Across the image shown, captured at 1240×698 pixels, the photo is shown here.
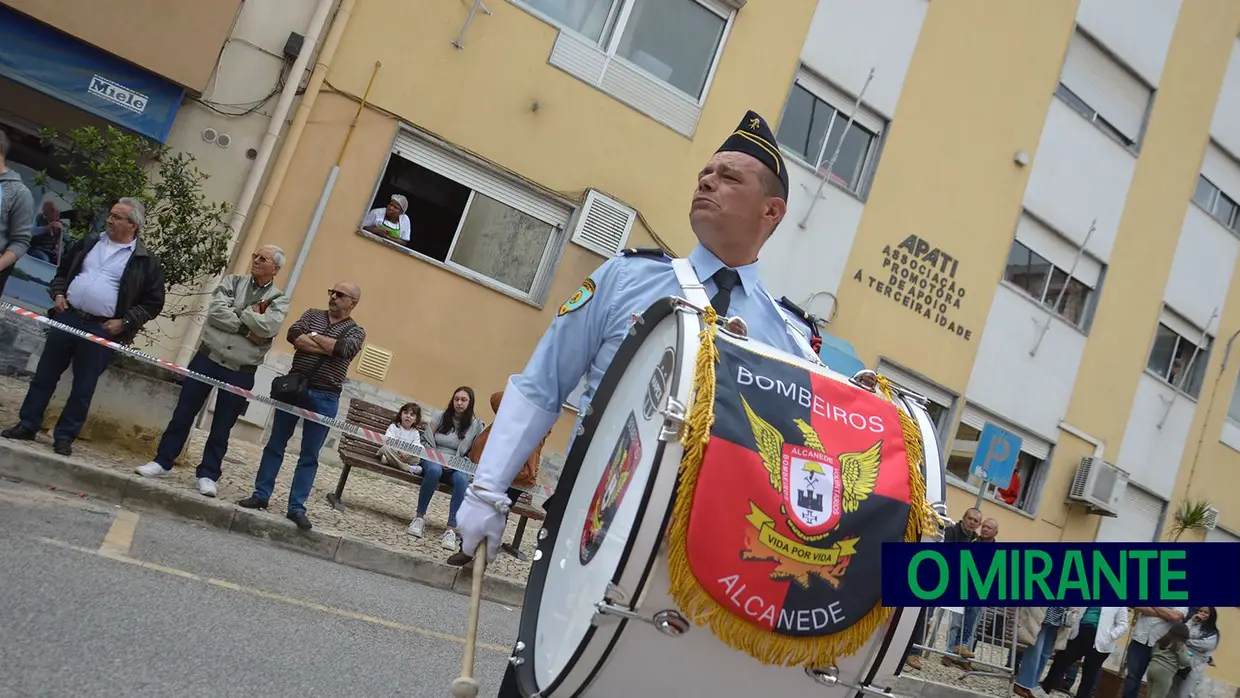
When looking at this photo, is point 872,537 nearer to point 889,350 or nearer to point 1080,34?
point 889,350

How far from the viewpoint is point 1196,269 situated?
67.0 ft

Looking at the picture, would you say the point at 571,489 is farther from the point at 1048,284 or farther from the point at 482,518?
the point at 1048,284

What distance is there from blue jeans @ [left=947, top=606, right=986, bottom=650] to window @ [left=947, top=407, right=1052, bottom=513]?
440 centimetres

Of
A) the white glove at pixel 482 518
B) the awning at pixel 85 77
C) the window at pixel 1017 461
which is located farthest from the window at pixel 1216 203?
the white glove at pixel 482 518

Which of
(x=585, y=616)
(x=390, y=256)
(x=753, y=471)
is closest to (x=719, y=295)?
(x=753, y=471)

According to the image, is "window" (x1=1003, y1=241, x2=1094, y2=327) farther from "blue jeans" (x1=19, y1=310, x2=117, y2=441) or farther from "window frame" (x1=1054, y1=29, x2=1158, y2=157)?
"blue jeans" (x1=19, y1=310, x2=117, y2=441)

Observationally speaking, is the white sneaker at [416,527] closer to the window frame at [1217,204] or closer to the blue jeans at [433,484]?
the blue jeans at [433,484]

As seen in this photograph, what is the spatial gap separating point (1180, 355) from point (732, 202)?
67.1 feet

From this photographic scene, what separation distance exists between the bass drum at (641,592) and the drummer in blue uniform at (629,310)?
38cm

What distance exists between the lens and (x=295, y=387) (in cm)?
800

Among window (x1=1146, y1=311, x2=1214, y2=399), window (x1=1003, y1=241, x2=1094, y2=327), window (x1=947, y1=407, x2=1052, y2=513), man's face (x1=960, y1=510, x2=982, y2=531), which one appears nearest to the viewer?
man's face (x1=960, y1=510, x2=982, y2=531)

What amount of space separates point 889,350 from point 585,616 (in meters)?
14.7

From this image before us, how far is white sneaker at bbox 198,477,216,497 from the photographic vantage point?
25.4ft

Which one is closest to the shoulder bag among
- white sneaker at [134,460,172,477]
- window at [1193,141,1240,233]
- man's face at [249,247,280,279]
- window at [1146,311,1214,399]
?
man's face at [249,247,280,279]
